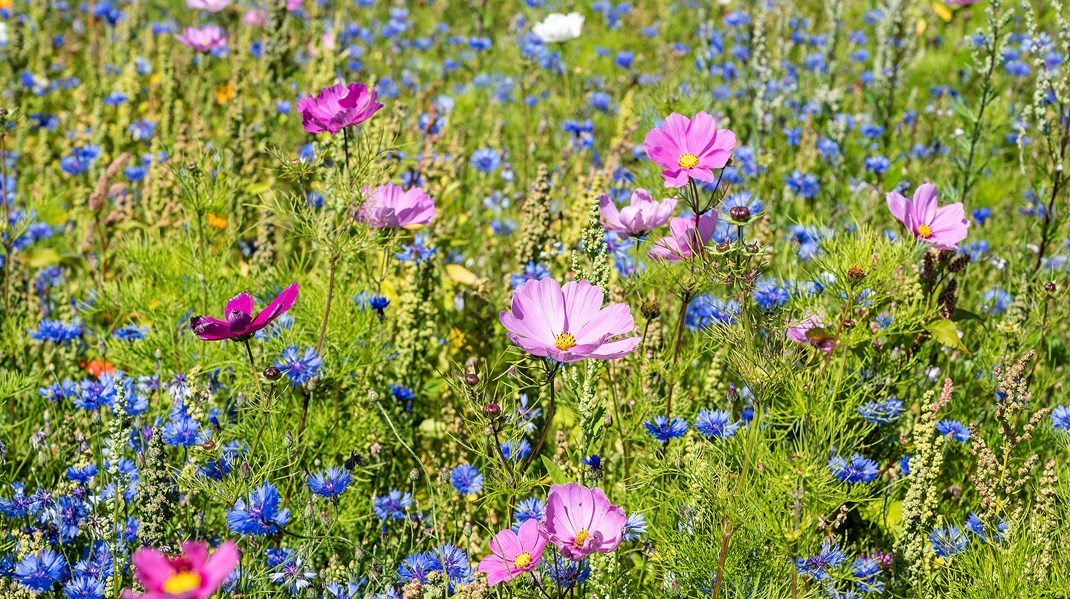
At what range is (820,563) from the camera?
173 centimetres

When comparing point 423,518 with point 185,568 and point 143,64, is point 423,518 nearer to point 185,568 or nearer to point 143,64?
point 185,568

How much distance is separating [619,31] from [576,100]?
1751 mm

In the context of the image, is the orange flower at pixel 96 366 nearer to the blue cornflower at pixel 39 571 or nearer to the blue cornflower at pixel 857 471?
the blue cornflower at pixel 39 571

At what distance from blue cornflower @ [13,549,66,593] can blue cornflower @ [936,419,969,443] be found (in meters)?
1.86

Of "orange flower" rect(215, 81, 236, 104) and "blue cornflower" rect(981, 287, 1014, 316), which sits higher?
"orange flower" rect(215, 81, 236, 104)

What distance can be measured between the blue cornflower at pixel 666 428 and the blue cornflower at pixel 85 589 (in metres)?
1.10

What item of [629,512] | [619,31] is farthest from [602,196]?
[619,31]

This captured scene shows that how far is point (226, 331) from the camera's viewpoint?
1.53 metres

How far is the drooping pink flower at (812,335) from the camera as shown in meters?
1.84

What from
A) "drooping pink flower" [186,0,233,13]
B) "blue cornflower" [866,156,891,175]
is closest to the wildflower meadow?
"blue cornflower" [866,156,891,175]

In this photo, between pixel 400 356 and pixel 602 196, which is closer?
pixel 602 196

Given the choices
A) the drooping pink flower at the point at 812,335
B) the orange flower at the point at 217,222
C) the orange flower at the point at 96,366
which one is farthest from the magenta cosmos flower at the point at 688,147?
the orange flower at the point at 96,366

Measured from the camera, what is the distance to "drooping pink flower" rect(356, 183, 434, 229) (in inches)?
82.8

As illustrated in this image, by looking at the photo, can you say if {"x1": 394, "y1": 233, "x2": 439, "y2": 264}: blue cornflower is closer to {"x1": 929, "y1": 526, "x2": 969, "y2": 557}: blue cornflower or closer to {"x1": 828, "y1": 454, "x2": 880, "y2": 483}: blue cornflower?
{"x1": 828, "y1": 454, "x2": 880, "y2": 483}: blue cornflower
